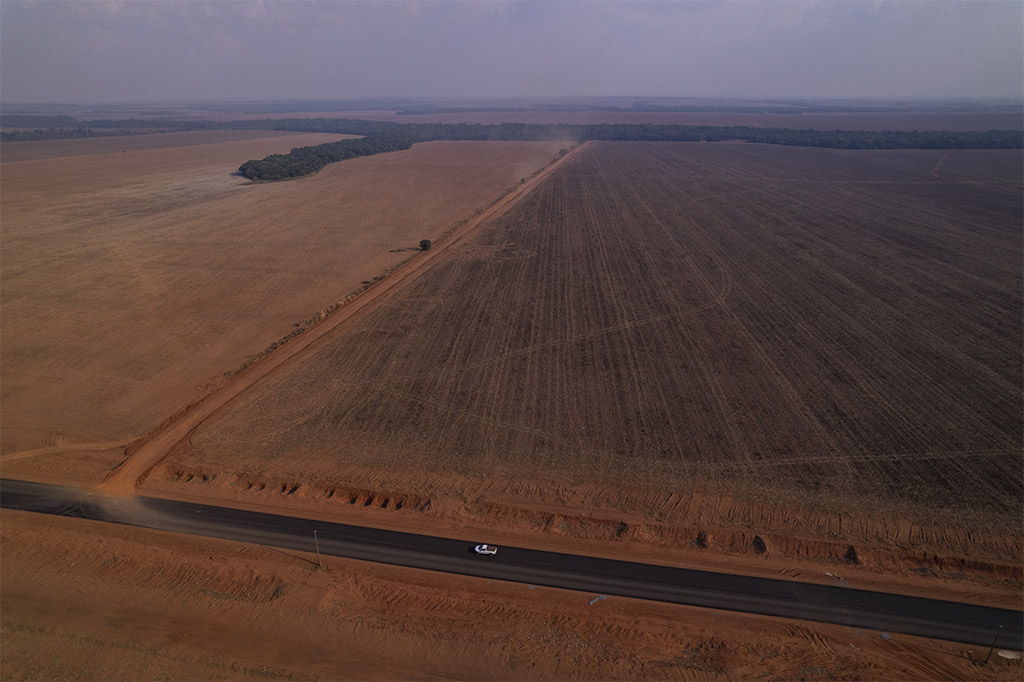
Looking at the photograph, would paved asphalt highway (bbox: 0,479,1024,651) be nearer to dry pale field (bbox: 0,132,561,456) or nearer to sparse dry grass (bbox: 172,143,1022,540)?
sparse dry grass (bbox: 172,143,1022,540)

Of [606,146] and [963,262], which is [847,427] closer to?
[963,262]

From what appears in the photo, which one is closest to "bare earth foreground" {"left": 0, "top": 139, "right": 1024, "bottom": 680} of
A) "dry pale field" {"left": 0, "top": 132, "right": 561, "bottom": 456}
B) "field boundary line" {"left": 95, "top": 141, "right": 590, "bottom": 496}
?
"dry pale field" {"left": 0, "top": 132, "right": 561, "bottom": 456}

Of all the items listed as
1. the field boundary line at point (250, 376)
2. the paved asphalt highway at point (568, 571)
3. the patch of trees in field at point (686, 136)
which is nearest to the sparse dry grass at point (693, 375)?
the field boundary line at point (250, 376)

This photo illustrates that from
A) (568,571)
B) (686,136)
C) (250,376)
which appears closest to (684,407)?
(568,571)

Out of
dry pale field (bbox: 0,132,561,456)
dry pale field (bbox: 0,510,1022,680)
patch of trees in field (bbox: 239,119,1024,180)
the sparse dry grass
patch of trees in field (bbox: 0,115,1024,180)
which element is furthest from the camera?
patch of trees in field (bbox: 239,119,1024,180)

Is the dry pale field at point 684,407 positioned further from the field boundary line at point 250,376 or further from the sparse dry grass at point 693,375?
the field boundary line at point 250,376

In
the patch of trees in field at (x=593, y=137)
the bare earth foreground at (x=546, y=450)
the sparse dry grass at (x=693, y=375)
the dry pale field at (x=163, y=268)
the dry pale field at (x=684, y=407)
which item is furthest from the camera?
the patch of trees in field at (x=593, y=137)
